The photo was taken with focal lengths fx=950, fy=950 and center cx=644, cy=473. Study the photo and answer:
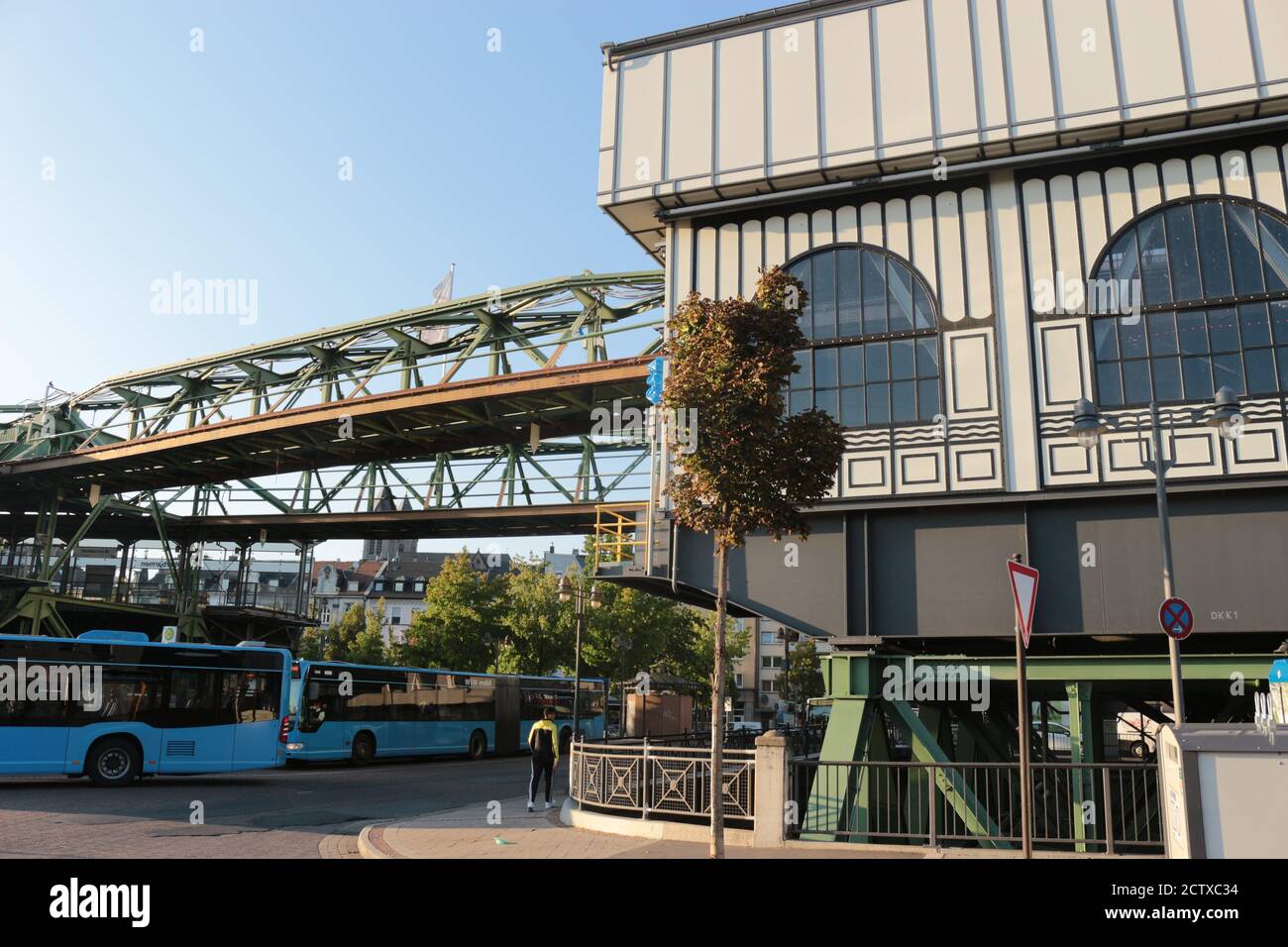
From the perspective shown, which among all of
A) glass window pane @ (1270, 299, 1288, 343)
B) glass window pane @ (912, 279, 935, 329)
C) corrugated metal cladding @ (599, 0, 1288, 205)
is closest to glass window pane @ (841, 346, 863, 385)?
glass window pane @ (912, 279, 935, 329)

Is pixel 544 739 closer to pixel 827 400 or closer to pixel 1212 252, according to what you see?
pixel 827 400

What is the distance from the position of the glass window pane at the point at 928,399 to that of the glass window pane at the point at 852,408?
0.90m

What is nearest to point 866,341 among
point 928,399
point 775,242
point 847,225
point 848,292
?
point 848,292

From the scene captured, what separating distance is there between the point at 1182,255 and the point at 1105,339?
1.62 metres

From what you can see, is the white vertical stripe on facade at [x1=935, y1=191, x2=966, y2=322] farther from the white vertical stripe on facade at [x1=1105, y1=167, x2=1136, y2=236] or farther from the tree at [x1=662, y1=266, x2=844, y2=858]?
the tree at [x1=662, y1=266, x2=844, y2=858]

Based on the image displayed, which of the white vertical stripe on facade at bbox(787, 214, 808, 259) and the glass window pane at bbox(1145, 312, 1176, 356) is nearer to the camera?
the glass window pane at bbox(1145, 312, 1176, 356)

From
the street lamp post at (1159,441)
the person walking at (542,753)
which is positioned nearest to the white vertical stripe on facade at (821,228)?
the street lamp post at (1159,441)

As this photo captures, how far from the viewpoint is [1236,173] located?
46.0 feet

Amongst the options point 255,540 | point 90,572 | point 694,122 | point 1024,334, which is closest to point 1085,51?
point 1024,334

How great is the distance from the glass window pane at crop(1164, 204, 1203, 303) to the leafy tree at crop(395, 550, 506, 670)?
3774cm

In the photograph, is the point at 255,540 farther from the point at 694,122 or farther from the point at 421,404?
the point at 694,122

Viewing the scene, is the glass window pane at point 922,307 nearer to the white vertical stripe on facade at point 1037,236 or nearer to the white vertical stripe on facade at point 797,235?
the white vertical stripe on facade at point 1037,236

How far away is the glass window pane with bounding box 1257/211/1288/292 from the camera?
13.4 m
